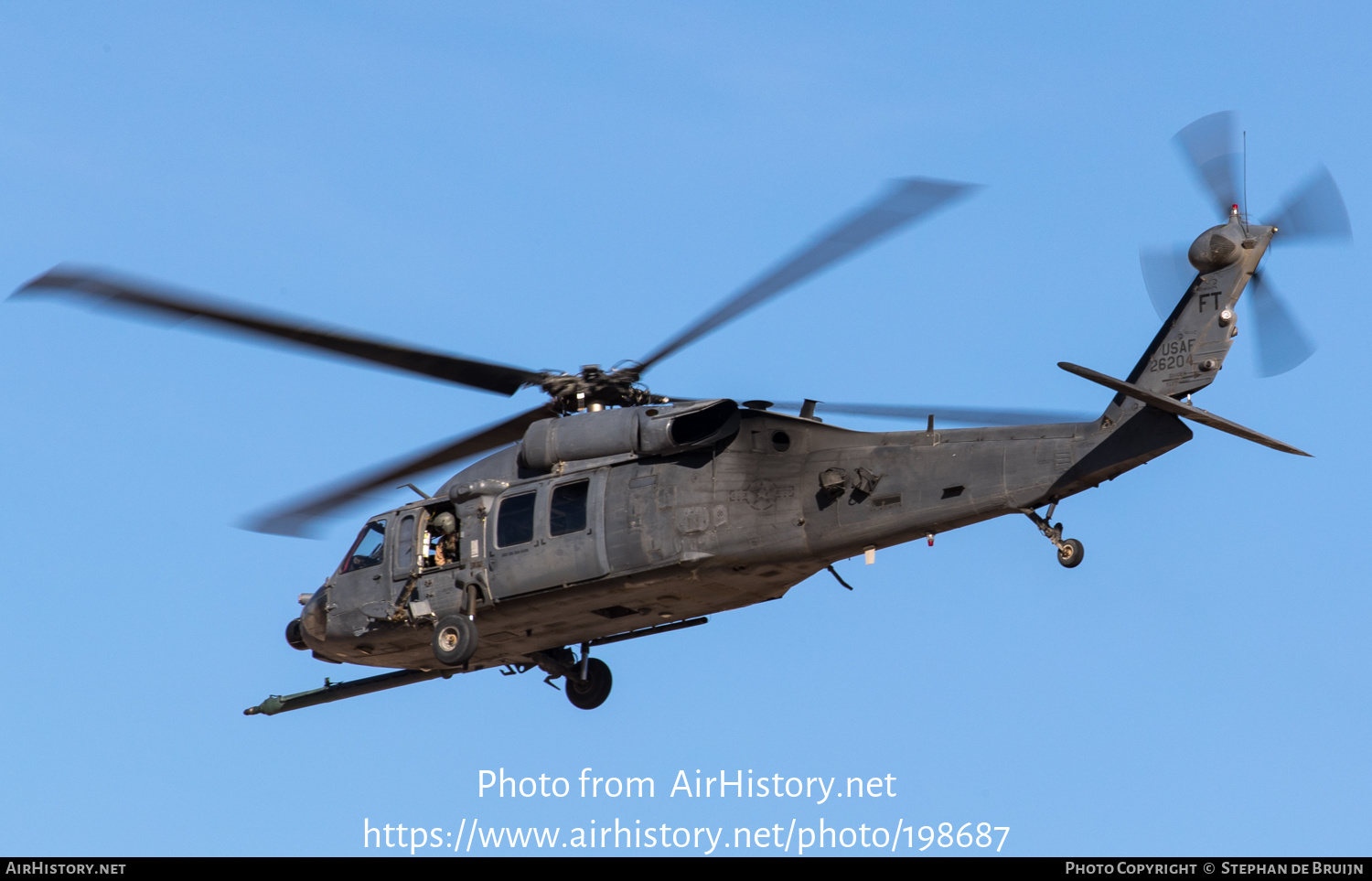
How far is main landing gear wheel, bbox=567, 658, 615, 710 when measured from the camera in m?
26.1

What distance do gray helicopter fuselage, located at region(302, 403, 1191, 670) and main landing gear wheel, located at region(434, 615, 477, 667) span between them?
214 millimetres

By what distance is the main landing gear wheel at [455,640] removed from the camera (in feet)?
77.9

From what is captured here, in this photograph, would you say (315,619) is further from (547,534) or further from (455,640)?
(547,534)

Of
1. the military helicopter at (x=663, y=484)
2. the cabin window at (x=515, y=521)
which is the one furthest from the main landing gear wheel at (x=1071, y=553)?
the cabin window at (x=515, y=521)

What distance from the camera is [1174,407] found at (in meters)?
20.2

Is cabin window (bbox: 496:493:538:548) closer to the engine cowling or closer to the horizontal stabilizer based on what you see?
the engine cowling

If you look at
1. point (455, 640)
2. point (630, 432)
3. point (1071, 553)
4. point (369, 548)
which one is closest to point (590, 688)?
point (455, 640)

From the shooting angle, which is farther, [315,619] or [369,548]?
[315,619]

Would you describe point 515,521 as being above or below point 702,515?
A: above

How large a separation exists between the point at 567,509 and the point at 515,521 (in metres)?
0.83

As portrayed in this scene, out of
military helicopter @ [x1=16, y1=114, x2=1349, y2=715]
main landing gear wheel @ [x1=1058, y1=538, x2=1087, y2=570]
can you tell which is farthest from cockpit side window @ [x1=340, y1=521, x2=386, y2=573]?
main landing gear wheel @ [x1=1058, y1=538, x2=1087, y2=570]

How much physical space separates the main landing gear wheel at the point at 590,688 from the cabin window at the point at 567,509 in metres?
3.38
